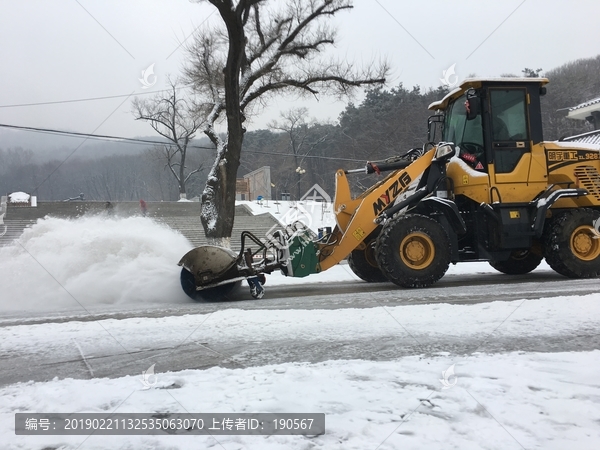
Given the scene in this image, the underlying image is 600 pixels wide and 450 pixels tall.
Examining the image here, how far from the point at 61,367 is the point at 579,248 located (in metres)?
8.35

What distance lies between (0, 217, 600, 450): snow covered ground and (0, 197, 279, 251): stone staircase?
1838 cm

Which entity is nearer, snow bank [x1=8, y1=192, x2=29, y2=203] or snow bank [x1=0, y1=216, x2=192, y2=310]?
snow bank [x1=0, y1=216, x2=192, y2=310]

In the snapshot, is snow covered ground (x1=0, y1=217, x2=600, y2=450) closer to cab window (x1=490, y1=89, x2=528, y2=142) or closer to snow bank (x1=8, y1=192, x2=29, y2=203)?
cab window (x1=490, y1=89, x2=528, y2=142)

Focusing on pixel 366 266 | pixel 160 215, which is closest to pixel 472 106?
pixel 366 266

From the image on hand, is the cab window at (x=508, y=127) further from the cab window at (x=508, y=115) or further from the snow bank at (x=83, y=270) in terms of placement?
the snow bank at (x=83, y=270)

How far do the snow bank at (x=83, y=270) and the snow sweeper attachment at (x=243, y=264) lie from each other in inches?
21.3

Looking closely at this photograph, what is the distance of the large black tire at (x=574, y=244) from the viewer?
782 cm

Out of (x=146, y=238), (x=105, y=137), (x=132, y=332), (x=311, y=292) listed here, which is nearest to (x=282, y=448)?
(x=132, y=332)

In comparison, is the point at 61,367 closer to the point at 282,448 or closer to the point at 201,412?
the point at 201,412

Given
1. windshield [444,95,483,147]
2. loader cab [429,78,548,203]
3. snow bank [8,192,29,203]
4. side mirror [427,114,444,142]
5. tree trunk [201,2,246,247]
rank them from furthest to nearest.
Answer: snow bank [8,192,29,203]
tree trunk [201,2,246,247]
side mirror [427,114,444,142]
windshield [444,95,483,147]
loader cab [429,78,548,203]

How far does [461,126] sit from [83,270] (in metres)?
7.16

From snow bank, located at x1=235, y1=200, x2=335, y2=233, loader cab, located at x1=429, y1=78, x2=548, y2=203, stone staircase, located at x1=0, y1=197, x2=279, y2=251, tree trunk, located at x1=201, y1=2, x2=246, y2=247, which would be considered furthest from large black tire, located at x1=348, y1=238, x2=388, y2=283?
snow bank, located at x1=235, y1=200, x2=335, y2=233

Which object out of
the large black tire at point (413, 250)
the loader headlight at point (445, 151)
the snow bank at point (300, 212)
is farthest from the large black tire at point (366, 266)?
the snow bank at point (300, 212)

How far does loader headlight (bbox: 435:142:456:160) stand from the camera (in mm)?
7555
